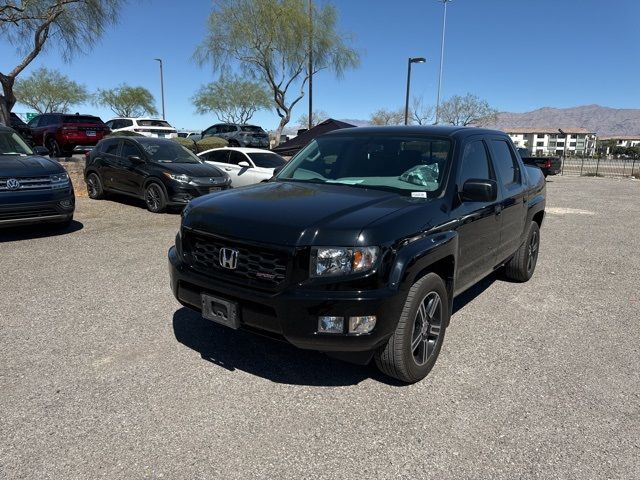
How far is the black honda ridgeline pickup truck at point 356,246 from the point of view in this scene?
2.74 m

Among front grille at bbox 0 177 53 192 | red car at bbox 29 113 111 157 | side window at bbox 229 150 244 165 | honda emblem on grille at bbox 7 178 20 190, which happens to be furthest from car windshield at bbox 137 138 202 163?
red car at bbox 29 113 111 157

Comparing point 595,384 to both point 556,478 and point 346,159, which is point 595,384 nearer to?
point 556,478

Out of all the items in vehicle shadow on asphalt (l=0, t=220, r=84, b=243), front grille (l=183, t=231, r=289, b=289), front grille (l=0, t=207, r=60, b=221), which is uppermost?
front grille (l=183, t=231, r=289, b=289)

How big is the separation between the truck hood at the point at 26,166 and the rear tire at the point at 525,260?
6501 millimetres

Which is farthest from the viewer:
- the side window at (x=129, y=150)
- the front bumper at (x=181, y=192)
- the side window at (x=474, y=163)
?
the side window at (x=129, y=150)

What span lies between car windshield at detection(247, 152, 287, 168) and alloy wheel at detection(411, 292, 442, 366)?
9.17 meters

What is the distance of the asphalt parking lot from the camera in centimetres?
247

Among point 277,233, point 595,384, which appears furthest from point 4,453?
A: point 595,384

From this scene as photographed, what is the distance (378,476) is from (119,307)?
3.12 metres

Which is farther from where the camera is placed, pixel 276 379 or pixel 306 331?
pixel 276 379

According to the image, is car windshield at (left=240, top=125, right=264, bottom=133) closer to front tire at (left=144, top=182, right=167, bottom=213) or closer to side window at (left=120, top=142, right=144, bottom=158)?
side window at (left=120, top=142, right=144, bottom=158)

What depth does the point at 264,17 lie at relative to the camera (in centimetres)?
3138

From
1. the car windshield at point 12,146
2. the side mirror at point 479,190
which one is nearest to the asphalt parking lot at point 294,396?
the side mirror at point 479,190

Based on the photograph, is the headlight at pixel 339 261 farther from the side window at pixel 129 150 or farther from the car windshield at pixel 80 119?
the car windshield at pixel 80 119
